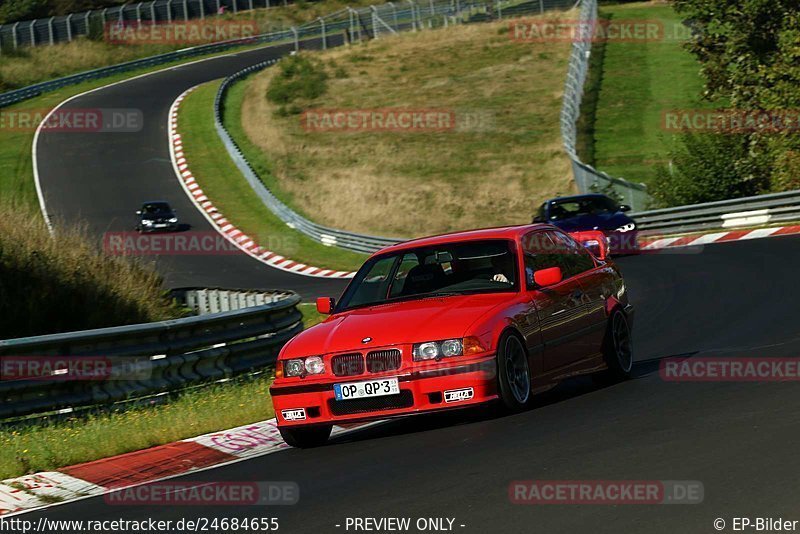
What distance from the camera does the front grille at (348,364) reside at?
29.5 ft

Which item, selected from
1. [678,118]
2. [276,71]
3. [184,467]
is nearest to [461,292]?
[184,467]

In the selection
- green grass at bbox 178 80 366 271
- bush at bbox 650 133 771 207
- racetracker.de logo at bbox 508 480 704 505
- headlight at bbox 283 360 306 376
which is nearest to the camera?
racetracker.de logo at bbox 508 480 704 505

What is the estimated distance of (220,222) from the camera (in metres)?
40.6

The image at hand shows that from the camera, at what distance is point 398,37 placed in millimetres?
70500

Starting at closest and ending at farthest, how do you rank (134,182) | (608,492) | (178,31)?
(608,492), (134,182), (178,31)

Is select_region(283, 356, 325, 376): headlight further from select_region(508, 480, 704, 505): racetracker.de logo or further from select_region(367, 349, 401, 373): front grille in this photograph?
select_region(508, 480, 704, 505): racetracker.de logo

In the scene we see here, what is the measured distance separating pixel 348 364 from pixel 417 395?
579mm

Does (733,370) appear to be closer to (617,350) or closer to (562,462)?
(617,350)

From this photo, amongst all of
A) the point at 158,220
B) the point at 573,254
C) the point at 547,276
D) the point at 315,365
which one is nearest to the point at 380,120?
the point at 158,220

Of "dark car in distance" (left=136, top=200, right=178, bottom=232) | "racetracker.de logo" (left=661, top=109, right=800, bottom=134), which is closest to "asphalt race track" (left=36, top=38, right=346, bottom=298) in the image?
"dark car in distance" (left=136, top=200, right=178, bottom=232)

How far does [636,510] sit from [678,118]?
138 ft

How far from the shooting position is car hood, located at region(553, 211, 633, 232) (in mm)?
26234

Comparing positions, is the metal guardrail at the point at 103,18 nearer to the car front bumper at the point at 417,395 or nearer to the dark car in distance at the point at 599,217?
the dark car in distance at the point at 599,217

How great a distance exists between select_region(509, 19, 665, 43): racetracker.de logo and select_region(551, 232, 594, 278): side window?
49339 millimetres
